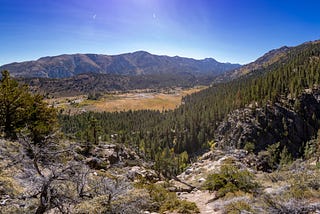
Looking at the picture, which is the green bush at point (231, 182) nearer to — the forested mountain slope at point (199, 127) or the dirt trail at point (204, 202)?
the dirt trail at point (204, 202)

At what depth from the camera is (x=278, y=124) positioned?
64812mm

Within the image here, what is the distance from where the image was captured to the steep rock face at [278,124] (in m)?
61.9

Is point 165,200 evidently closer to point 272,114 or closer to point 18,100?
point 18,100

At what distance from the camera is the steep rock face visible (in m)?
61.9

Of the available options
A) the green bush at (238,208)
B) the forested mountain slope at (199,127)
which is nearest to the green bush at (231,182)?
the green bush at (238,208)

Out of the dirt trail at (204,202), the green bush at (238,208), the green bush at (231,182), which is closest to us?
the green bush at (238,208)

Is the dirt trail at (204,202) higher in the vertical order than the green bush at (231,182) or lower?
lower

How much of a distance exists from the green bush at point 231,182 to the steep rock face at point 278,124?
43.2 meters

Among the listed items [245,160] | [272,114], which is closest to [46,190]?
[245,160]

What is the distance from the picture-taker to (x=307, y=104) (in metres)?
69.3

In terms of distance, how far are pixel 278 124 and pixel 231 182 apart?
55.7 meters

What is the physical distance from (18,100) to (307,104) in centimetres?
7559

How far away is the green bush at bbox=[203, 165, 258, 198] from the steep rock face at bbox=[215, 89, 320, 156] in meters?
43.2

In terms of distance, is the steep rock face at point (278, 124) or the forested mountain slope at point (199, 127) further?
the forested mountain slope at point (199, 127)
